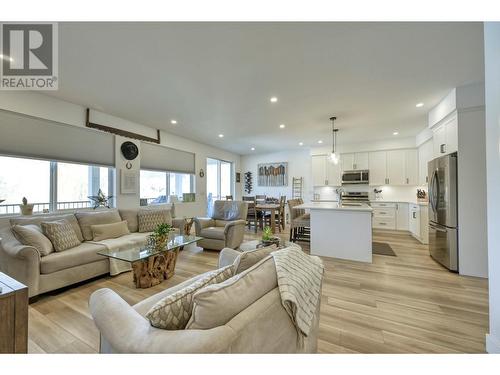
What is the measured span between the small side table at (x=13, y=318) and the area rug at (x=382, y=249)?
15.2 ft

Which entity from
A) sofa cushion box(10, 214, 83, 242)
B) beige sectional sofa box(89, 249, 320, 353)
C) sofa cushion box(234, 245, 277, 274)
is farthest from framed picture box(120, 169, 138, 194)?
sofa cushion box(234, 245, 277, 274)

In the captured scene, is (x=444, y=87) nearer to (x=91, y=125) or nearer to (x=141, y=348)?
(x=141, y=348)

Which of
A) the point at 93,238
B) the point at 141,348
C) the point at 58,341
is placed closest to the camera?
the point at 141,348

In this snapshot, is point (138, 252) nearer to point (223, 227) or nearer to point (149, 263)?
point (149, 263)

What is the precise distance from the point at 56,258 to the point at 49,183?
1.77m

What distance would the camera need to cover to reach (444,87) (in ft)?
9.52

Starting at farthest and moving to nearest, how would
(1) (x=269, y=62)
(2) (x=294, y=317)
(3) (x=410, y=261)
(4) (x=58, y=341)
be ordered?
(3) (x=410, y=261) → (1) (x=269, y=62) → (4) (x=58, y=341) → (2) (x=294, y=317)

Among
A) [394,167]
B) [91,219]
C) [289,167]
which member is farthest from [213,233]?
[394,167]

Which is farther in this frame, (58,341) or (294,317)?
(58,341)

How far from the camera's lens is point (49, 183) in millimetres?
3473

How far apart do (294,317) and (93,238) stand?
3326 mm

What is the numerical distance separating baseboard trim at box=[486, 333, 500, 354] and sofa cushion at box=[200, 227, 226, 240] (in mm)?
3280

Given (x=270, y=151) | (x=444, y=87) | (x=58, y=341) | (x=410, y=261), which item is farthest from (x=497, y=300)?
(x=270, y=151)

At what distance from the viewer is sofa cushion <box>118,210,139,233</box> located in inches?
147
